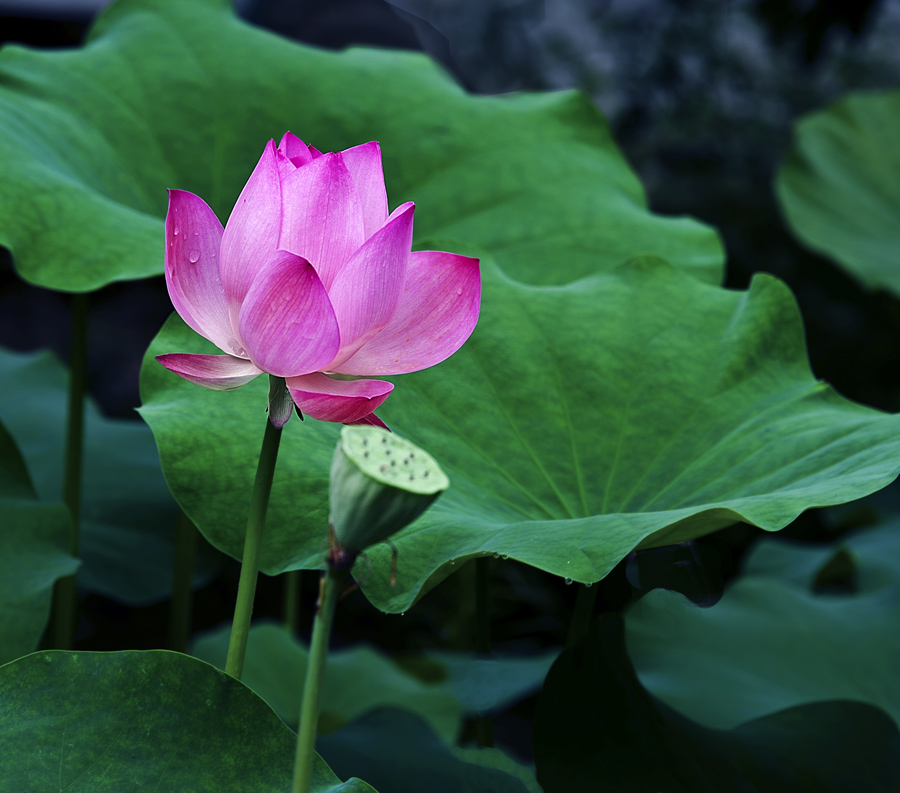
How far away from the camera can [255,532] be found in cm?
44

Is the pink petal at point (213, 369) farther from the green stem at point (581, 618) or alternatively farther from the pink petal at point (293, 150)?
the green stem at point (581, 618)

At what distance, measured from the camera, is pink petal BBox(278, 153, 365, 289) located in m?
0.42

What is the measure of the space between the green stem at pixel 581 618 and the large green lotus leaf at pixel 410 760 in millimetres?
119

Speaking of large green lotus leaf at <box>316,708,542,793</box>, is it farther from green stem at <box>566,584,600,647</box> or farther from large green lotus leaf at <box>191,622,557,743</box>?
large green lotus leaf at <box>191,622,557,743</box>

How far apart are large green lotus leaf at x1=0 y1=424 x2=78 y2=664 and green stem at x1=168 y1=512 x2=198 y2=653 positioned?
19cm

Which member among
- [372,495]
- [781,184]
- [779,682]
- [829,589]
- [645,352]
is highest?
[372,495]

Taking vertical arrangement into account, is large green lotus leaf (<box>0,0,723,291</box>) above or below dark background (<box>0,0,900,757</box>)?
A: above

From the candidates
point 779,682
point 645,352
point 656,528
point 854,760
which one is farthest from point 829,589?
point 656,528

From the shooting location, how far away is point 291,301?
386mm

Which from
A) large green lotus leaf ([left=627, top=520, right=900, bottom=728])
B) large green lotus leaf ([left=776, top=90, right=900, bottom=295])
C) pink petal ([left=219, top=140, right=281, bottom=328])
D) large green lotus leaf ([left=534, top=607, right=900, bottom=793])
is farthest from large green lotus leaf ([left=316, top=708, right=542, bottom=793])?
large green lotus leaf ([left=776, top=90, right=900, bottom=295])

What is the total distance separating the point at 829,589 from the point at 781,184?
0.92m

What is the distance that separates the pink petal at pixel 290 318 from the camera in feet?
1.27

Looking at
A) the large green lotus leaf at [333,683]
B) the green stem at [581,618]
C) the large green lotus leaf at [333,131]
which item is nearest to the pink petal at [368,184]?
the green stem at [581,618]

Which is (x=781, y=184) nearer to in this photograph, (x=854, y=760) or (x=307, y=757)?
(x=854, y=760)
